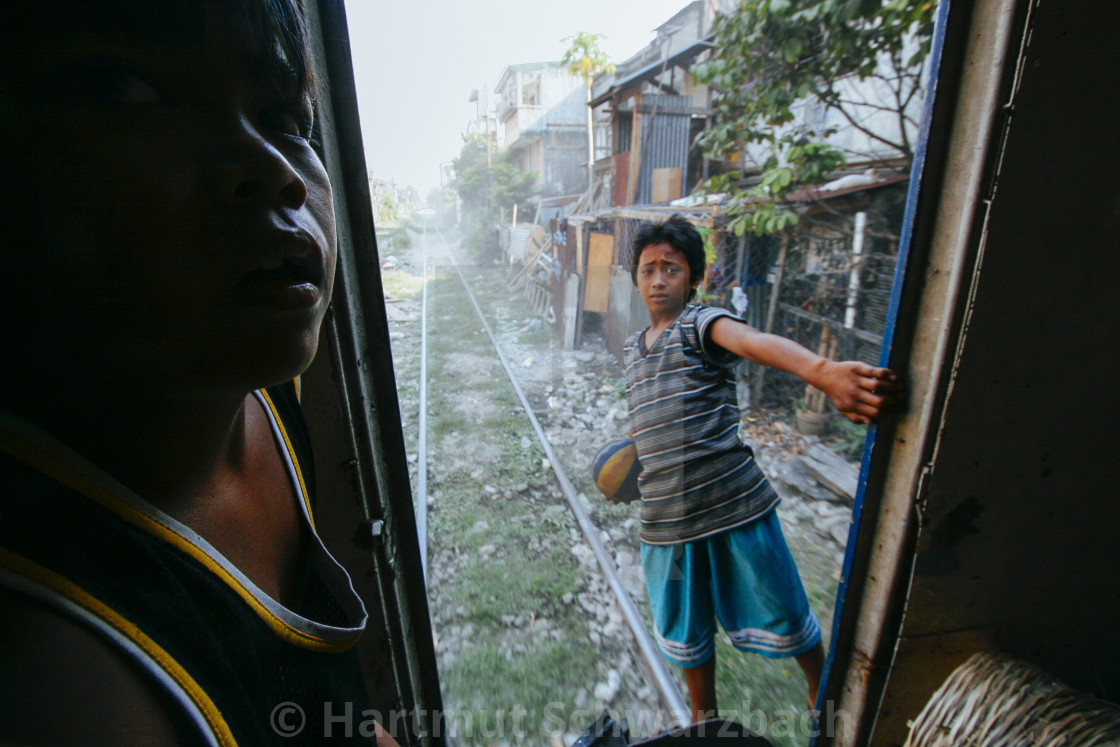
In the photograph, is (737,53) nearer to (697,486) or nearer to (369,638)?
(697,486)

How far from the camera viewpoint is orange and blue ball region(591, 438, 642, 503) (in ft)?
8.27

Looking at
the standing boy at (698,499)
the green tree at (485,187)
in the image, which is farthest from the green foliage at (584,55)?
the green tree at (485,187)

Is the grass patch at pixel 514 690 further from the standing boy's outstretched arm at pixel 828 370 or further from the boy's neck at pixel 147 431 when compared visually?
the boy's neck at pixel 147 431

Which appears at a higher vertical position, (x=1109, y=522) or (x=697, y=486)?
(x=1109, y=522)

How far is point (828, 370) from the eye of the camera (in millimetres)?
1376

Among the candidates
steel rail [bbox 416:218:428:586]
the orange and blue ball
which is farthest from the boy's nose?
the orange and blue ball

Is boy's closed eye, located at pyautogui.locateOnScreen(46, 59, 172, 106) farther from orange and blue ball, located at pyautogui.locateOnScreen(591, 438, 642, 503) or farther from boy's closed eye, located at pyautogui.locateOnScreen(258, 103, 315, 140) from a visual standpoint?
orange and blue ball, located at pyautogui.locateOnScreen(591, 438, 642, 503)

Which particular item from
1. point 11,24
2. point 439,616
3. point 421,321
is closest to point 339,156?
point 11,24

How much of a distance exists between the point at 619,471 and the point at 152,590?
7.05ft

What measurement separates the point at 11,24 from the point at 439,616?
348cm

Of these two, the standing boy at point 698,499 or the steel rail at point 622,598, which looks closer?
the standing boy at point 698,499

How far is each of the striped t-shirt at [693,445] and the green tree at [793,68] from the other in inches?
135

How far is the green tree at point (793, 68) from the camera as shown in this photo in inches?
150

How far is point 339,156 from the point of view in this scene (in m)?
1.03
